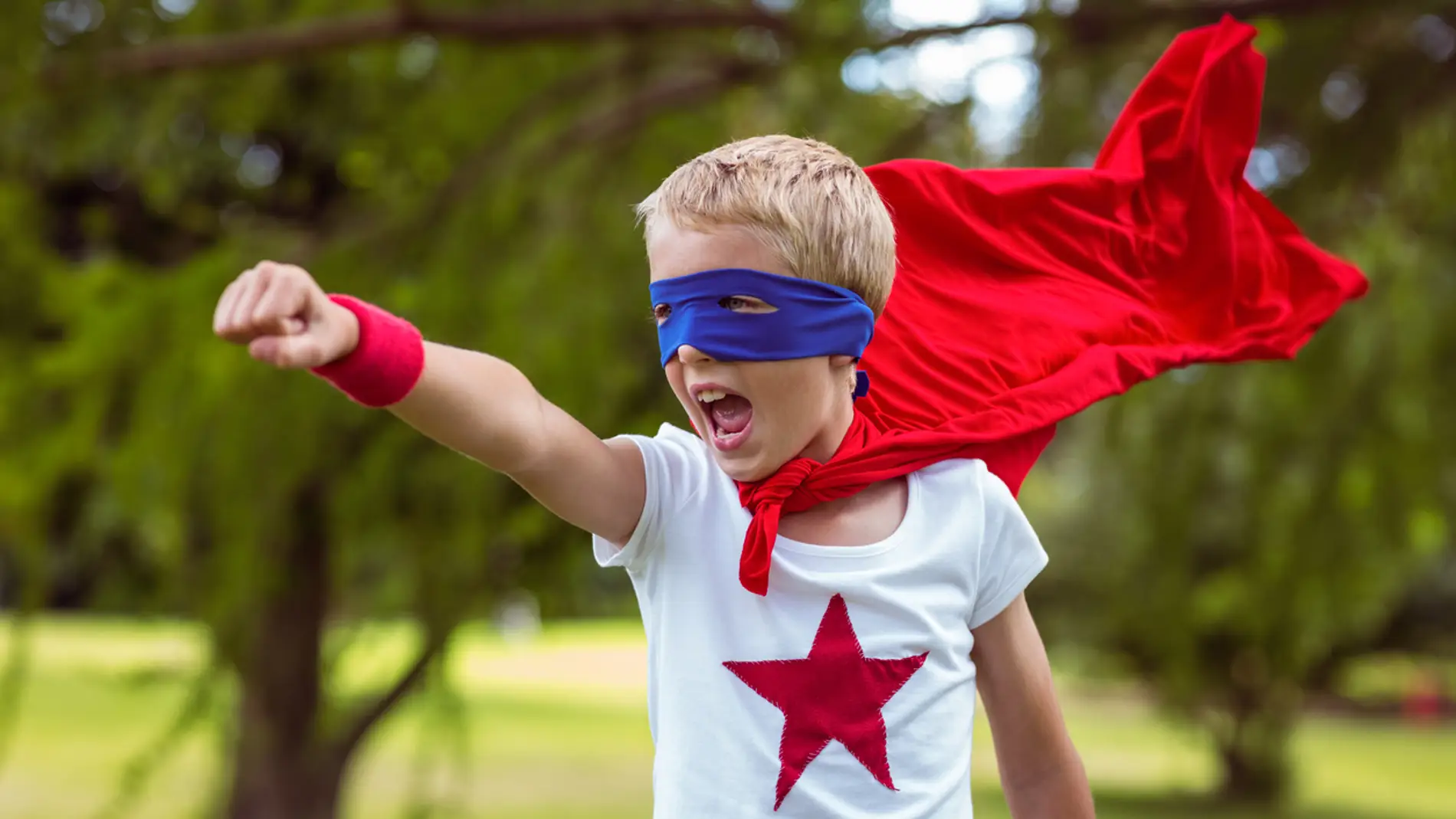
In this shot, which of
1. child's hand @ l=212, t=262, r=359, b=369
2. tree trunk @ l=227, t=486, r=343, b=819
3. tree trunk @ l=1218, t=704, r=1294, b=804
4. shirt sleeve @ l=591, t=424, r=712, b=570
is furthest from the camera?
tree trunk @ l=1218, t=704, r=1294, b=804

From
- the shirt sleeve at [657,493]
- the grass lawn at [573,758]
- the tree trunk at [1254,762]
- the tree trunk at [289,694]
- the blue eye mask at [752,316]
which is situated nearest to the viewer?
the blue eye mask at [752,316]

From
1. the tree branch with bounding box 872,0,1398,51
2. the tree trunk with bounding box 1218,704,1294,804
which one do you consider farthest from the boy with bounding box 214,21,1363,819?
the tree trunk with bounding box 1218,704,1294,804

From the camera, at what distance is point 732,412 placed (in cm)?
122

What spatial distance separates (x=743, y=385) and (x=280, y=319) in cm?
38

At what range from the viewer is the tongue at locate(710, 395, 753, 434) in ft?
3.97

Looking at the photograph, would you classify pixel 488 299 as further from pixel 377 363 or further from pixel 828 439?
pixel 377 363

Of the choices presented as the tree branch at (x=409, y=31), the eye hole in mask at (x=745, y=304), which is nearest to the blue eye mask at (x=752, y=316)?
the eye hole in mask at (x=745, y=304)

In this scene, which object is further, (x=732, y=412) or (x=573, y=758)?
(x=573, y=758)

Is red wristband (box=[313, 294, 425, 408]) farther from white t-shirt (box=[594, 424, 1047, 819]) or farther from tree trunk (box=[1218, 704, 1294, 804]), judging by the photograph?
tree trunk (box=[1218, 704, 1294, 804])

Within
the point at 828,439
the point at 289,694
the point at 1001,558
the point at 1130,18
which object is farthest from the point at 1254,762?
the point at 828,439

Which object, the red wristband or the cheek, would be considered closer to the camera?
the red wristband

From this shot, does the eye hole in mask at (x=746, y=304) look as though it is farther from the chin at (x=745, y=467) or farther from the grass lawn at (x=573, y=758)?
the grass lawn at (x=573, y=758)

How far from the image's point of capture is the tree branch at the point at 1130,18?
298 centimetres

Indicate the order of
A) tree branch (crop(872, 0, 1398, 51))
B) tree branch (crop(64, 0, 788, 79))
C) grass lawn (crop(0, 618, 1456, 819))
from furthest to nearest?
1. grass lawn (crop(0, 618, 1456, 819))
2. tree branch (crop(64, 0, 788, 79))
3. tree branch (crop(872, 0, 1398, 51))
